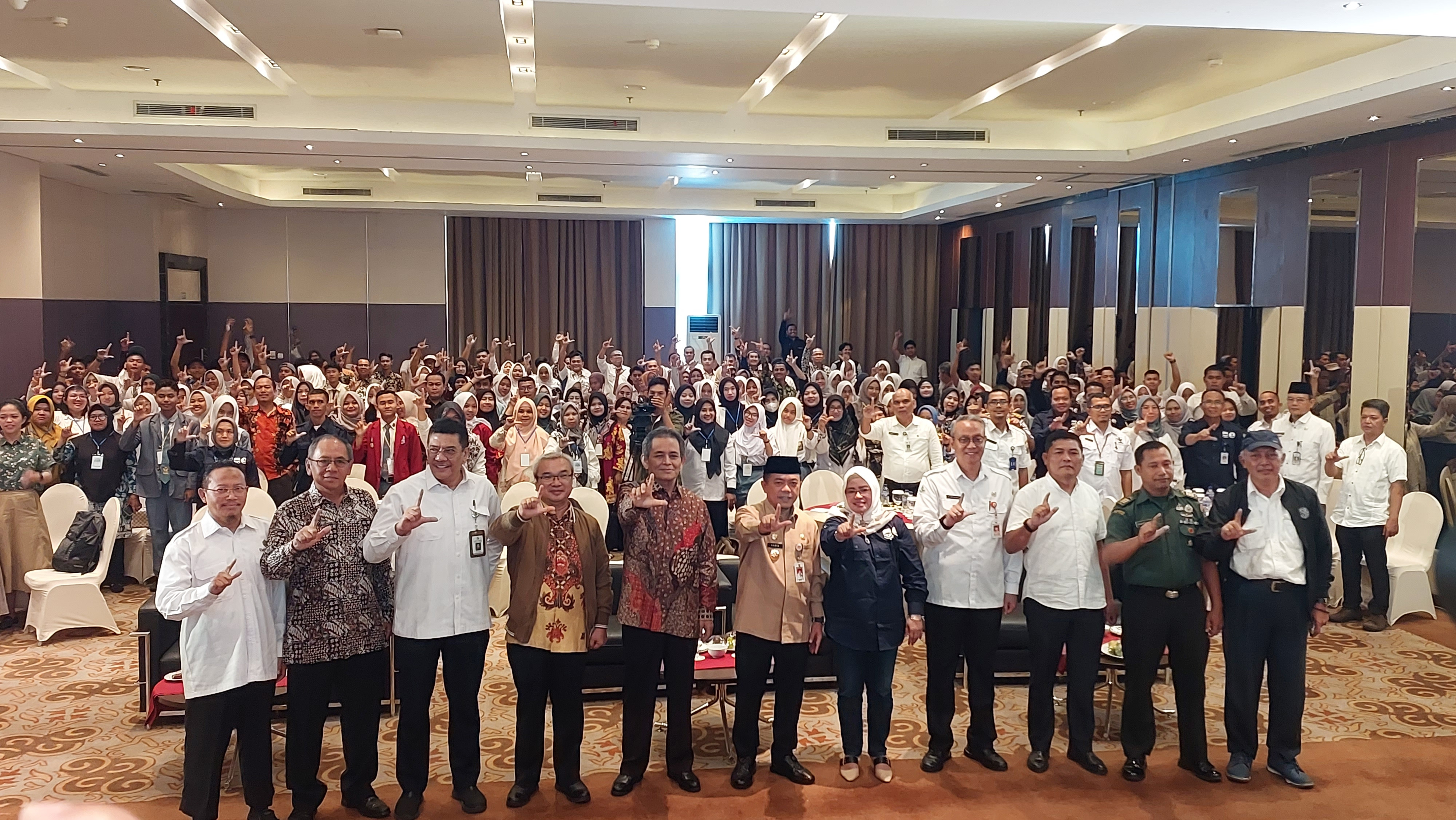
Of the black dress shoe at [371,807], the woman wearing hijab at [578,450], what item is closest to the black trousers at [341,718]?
the black dress shoe at [371,807]

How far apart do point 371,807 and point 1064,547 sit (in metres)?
3.30

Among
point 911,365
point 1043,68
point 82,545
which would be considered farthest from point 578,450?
point 911,365

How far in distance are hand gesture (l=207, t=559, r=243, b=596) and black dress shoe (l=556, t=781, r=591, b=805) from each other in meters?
1.68

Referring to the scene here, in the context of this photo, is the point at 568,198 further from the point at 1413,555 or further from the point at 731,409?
the point at 1413,555

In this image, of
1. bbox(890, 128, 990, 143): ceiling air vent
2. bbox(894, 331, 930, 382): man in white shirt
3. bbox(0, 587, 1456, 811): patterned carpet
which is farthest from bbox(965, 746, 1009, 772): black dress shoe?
bbox(894, 331, 930, 382): man in white shirt

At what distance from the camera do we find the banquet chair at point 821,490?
7566 millimetres

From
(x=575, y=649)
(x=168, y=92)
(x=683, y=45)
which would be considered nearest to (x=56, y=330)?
(x=168, y=92)

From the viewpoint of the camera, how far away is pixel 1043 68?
29.5 ft

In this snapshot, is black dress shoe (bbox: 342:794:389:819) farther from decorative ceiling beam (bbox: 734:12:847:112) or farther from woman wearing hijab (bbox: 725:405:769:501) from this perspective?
decorative ceiling beam (bbox: 734:12:847:112)

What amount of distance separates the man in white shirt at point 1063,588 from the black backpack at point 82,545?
5.99 m

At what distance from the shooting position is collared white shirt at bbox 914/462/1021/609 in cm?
484

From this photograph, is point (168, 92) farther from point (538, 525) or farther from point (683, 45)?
point (538, 525)

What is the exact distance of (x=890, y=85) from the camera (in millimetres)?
9805

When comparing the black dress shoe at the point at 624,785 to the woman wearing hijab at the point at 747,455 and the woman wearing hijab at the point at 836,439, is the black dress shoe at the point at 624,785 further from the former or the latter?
the woman wearing hijab at the point at 836,439
